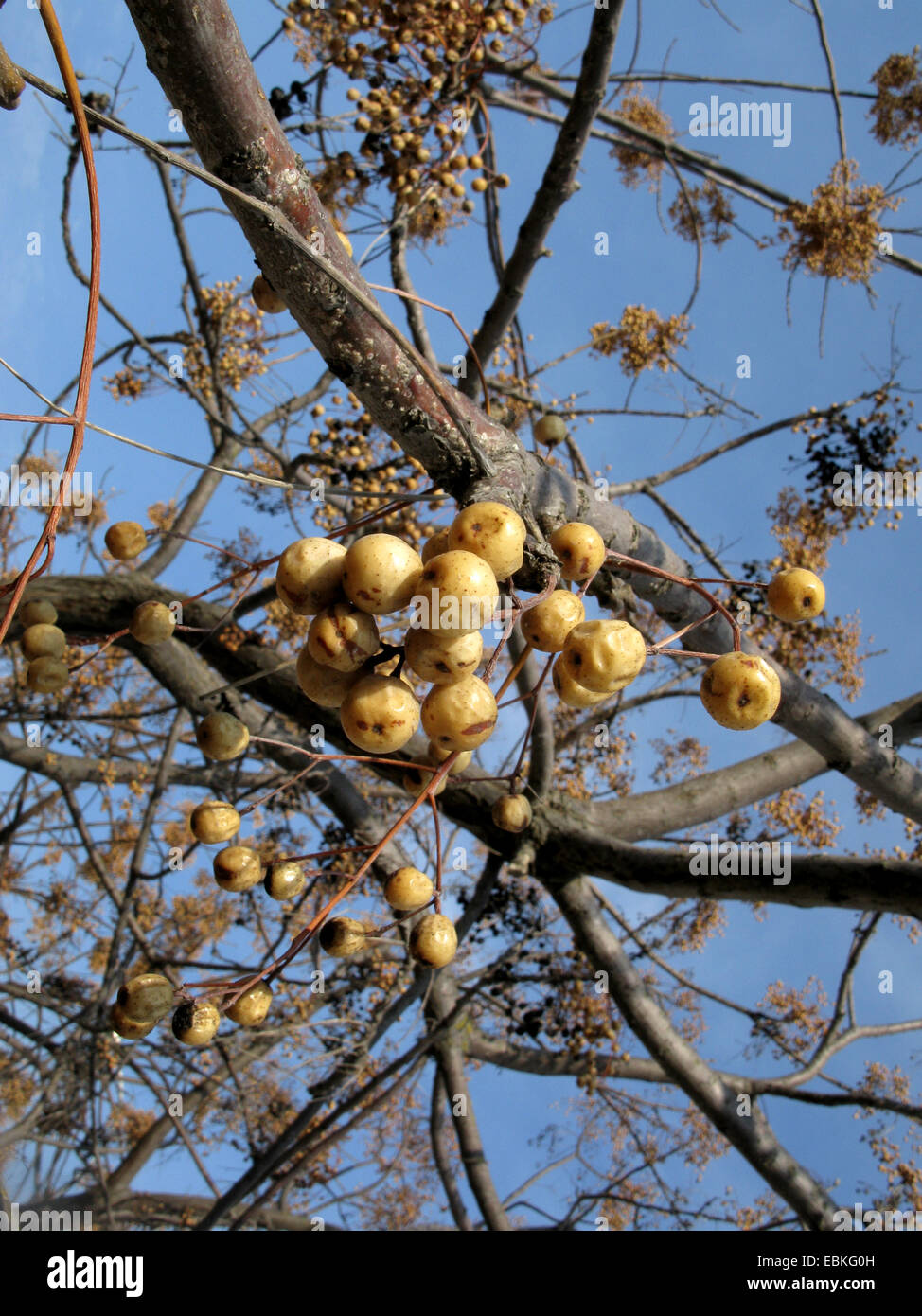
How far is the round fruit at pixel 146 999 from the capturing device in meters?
1.18

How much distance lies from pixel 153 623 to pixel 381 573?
0.80 m

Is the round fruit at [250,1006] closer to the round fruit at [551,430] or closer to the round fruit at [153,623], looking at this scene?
the round fruit at [153,623]

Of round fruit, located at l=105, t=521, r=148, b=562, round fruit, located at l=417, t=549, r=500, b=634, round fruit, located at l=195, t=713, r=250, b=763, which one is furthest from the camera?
round fruit, located at l=105, t=521, r=148, b=562

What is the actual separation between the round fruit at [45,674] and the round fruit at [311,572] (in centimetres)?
79

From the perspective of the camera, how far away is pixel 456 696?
3.38 feet

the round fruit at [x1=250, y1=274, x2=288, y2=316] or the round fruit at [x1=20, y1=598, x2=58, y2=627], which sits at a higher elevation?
the round fruit at [x1=250, y1=274, x2=288, y2=316]

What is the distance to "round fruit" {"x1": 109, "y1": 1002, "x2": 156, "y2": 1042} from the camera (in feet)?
3.94

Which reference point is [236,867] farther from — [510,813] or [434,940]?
[510,813]

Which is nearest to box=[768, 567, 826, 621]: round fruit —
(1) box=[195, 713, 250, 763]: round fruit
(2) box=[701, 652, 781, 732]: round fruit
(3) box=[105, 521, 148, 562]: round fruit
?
(2) box=[701, 652, 781, 732]: round fruit

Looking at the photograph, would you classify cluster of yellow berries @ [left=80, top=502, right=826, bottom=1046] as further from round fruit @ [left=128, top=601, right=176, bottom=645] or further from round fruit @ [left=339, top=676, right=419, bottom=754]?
round fruit @ [left=128, top=601, right=176, bottom=645]

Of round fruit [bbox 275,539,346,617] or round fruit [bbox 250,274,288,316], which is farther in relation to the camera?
round fruit [bbox 250,274,288,316]

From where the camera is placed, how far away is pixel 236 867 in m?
1.34

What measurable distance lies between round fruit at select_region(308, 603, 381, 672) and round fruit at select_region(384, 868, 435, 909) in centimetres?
40
